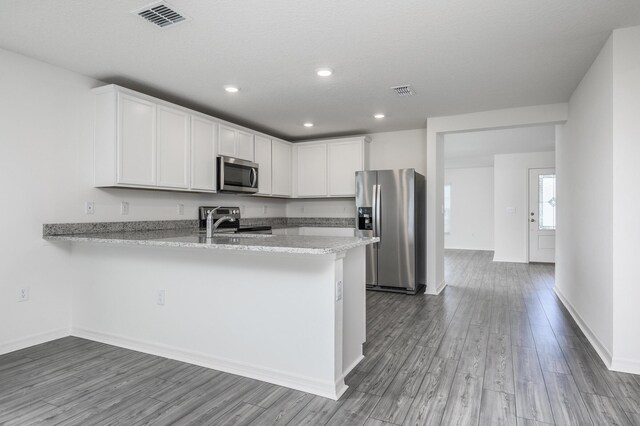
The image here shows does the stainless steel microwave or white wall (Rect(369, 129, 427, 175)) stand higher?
white wall (Rect(369, 129, 427, 175))

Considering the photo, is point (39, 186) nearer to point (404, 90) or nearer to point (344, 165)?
point (404, 90)

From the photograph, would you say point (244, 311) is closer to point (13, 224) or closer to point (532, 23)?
point (13, 224)

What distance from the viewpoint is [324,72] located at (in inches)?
129

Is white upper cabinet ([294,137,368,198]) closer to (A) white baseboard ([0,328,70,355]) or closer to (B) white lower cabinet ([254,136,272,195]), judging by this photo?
(B) white lower cabinet ([254,136,272,195])

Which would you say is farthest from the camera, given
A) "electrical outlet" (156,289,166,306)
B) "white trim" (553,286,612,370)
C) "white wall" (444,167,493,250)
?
"white wall" (444,167,493,250)

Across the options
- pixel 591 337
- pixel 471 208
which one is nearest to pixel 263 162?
pixel 591 337

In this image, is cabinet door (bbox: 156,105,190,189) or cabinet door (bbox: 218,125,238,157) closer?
cabinet door (bbox: 156,105,190,189)

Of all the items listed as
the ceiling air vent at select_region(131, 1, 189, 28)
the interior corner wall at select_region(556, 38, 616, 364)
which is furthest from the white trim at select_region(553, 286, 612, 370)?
the ceiling air vent at select_region(131, 1, 189, 28)

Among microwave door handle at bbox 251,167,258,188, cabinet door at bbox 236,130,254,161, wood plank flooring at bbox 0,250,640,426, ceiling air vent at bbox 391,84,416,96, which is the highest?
ceiling air vent at bbox 391,84,416,96

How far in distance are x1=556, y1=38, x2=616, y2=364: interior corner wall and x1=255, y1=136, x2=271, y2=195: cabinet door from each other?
3706mm

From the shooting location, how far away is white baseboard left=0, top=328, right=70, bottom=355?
115 inches

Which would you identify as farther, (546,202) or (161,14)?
(546,202)

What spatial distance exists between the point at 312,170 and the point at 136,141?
114 inches

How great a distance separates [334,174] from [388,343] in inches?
121
